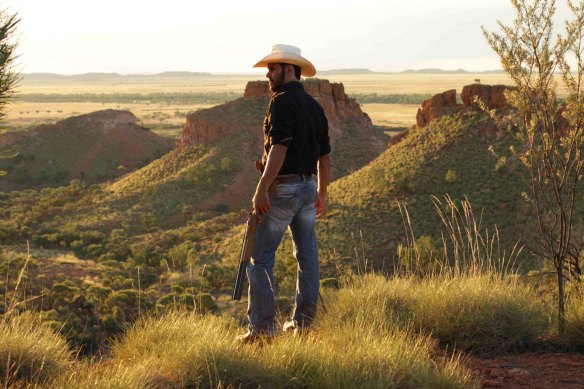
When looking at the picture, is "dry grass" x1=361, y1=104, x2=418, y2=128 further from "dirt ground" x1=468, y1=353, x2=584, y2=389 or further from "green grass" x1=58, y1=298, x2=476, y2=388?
"green grass" x1=58, y1=298, x2=476, y2=388

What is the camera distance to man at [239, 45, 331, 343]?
5156 millimetres

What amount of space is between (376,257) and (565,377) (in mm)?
16979

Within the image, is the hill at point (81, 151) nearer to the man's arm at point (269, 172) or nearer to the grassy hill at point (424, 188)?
the grassy hill at point (424, 188)

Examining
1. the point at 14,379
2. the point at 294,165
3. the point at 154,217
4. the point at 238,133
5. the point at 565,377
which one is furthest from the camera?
the point at 238,133

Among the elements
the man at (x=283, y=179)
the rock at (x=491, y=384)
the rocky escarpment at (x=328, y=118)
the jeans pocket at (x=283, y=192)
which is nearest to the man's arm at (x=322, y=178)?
the man at (x=283, y=179)

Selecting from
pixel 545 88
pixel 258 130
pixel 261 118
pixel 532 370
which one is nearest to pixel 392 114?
pixel 261 118

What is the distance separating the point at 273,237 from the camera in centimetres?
529

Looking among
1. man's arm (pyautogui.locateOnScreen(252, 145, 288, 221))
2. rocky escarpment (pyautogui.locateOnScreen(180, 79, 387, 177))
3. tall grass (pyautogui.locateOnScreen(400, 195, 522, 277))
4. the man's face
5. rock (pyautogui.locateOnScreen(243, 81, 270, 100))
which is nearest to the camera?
man's arm (pyautogui.locateOnScreen(252, 145, 288, 221))

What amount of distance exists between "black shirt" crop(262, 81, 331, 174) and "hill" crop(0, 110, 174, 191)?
4539 cm

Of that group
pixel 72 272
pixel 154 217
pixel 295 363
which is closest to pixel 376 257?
pixel 72 272

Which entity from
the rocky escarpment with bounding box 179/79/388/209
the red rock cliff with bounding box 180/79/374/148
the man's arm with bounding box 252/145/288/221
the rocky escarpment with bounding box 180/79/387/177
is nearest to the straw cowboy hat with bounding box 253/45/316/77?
the man's arm with bounding box 252/145/288/221

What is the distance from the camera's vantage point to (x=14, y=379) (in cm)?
439

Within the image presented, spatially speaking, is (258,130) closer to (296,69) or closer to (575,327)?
(296,69)

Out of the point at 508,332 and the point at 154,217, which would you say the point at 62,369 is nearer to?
the point at 508,332
